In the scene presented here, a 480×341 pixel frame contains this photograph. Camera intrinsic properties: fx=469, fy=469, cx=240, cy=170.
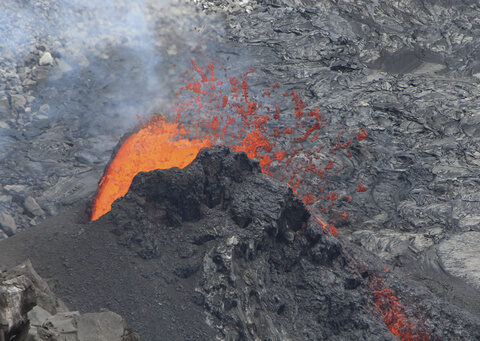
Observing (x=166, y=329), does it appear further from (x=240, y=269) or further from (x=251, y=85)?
(x=251, y=85)

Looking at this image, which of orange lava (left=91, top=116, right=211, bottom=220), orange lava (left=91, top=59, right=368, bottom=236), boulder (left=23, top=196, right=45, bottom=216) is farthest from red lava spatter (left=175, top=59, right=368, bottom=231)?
boulder (left=23, top=196, right=45, bottom=216)

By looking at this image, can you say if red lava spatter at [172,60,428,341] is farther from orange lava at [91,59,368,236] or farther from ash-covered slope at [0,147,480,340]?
ash-covered slope at [0,147,480,340]

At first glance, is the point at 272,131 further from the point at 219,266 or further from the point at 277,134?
the point at 219,266

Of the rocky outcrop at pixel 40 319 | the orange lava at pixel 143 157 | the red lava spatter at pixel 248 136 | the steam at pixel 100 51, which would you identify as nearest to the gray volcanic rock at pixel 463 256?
Result: the red lava spatter at pixel 248 136

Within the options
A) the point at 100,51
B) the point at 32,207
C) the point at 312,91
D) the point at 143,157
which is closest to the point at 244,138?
the point at 312,91

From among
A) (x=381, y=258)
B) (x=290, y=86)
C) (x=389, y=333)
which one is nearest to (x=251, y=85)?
(x=290, y=86)

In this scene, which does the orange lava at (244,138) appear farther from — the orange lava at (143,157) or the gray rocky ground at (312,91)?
the gray rocky ground at (312,91)
